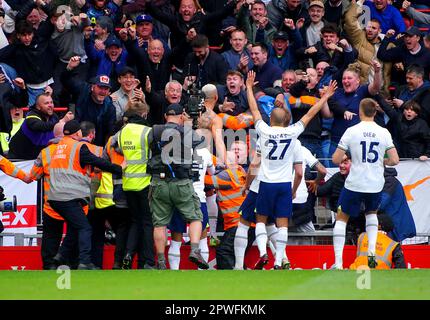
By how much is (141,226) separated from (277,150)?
91.0 inches

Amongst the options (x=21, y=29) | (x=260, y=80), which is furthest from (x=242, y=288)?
(x=21, y=29)

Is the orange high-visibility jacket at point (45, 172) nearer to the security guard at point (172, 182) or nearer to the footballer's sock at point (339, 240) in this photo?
the security guard at point (172, 182)

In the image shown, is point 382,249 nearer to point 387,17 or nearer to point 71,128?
point 71,128

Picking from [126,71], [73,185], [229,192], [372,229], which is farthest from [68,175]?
[372,229]

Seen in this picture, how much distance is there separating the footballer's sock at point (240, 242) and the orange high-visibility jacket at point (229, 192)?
0.89 meters

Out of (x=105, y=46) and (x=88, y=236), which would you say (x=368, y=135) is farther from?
(x=105, y=46)

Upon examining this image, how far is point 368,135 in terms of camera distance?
16047 millimetres

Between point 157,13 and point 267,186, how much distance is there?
6.83 metres

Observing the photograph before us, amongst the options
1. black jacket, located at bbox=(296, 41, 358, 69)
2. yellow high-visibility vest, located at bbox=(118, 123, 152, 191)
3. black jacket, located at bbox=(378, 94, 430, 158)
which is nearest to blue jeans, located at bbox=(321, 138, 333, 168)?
black jacket, located at bbox=(378, 94, 430, 158)

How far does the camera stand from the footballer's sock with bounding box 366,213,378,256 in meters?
16.0

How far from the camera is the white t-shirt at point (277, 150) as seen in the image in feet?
52.9

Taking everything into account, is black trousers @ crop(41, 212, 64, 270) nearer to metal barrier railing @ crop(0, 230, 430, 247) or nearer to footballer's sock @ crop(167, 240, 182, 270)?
metal barrier railing @ crop(0, 230, 430, 247)

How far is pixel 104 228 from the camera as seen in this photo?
1747 cm
